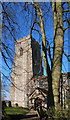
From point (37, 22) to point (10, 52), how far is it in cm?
243

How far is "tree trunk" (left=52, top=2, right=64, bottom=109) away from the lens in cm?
372

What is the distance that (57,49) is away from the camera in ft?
12.9

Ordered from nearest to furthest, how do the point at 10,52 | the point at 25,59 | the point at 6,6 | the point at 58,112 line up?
the point at 10,52 < the point at 6,6 < the point at 58,112 < the point at 25,59

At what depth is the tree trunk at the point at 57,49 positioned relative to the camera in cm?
372

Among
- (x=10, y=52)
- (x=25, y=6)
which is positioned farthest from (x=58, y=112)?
(x=25, y=6)

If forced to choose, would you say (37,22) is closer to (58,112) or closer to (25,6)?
(25,6)

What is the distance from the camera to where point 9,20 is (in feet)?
8.63

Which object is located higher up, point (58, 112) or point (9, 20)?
point (9, 20)

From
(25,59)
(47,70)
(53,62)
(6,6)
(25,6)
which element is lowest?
(47,70)

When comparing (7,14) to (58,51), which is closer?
(7,14)

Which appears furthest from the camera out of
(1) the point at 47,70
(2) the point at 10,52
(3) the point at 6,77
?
(1) the point at 47,70

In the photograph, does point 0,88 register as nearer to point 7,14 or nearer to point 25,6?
point 7,14

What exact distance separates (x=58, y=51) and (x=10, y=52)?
6.17 feet

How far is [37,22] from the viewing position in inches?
178
